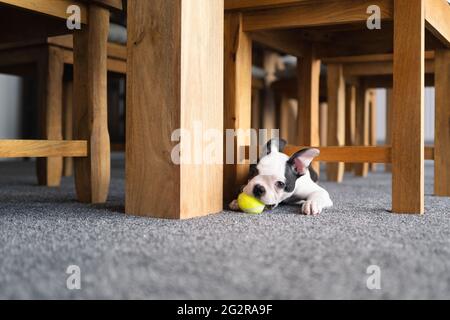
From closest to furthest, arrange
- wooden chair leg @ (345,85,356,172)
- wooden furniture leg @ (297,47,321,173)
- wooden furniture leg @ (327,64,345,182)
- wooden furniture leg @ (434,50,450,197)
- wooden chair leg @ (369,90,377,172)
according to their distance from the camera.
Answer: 1. wooden furniture leg @ (434,50,450,197)
2. wooden furniture leg @ (297,47,321,173)
3. wooden furniture leg @ (327,64,345,182)
4. wooden chair leg @ (345,85,356,172)
5. wooden chair leg @ (369,90,377,172)

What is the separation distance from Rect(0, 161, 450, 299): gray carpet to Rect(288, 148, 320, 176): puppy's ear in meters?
0.12

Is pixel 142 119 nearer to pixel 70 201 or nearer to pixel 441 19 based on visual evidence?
pixel 70 201

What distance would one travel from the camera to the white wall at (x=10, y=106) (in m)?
4.09

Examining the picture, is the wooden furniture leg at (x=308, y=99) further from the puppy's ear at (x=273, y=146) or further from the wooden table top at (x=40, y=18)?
the wooden table top at (x=40, y=18)

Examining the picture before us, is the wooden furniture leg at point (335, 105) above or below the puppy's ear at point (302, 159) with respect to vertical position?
above

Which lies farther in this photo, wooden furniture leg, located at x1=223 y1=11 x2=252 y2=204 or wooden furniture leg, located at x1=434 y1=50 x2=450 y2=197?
wooden furniture leg, located at x1=434 y1=50 x2=450 y2=197

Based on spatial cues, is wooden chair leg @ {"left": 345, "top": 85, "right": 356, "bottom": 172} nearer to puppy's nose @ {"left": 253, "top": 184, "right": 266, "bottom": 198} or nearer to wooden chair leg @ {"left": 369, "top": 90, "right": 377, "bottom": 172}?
wooden chair leg @ {"left": 369, "top": 90, "right": 377, "bottom": 172}

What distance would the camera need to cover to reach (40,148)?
1295 mm

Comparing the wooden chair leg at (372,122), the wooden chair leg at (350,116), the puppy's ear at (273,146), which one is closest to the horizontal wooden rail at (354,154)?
the puppy's ear at (273,146)

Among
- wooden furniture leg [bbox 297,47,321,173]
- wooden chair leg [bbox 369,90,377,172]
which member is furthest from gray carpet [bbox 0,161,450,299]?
wooden chair leg [bbox 369,90,377,172]

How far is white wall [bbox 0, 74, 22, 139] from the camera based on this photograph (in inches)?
161

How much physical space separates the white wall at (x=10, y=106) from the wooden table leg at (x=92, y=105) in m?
2.87

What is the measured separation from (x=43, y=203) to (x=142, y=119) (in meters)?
0.45
